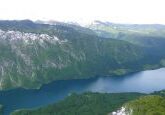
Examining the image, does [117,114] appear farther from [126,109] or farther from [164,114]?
[164,114]

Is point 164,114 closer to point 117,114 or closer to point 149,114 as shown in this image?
point 149,114

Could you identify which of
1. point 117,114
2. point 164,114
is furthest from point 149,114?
point 117,114

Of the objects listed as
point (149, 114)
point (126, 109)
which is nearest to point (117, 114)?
point (126, 109)

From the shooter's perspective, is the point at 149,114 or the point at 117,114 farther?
the point at 117,114

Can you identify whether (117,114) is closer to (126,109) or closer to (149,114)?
(126,109)

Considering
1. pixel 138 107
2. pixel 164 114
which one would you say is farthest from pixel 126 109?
pixel 164 114

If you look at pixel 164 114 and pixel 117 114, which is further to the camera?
pixel 117 114
